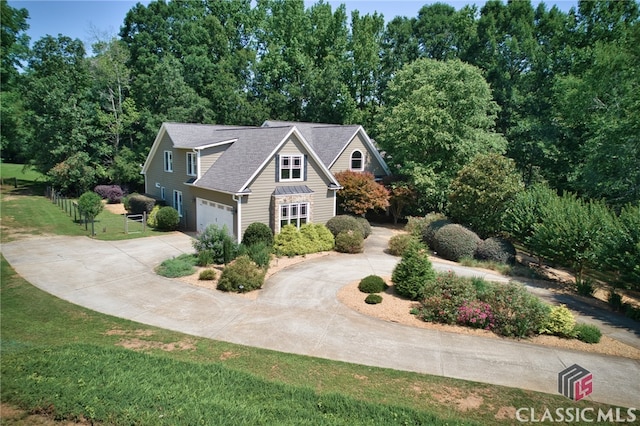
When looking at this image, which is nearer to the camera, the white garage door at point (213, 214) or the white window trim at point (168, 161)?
the white garage door at point (213, 214)

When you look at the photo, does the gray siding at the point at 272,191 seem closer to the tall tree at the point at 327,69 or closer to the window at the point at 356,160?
the window at the point at 356,160

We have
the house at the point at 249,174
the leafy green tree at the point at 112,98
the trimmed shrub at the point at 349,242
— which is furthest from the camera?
the leafy green tree at the point at 112,98

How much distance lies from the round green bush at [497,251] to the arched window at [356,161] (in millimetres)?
13054

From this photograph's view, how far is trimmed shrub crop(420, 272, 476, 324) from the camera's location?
542 inches

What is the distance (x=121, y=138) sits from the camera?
4369 centimetres

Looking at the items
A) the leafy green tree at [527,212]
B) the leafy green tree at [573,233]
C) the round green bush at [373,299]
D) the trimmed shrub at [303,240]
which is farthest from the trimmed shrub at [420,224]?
the round green bush at [373,299]

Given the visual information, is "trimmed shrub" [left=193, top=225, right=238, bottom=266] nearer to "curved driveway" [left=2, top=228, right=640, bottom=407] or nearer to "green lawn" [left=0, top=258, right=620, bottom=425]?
"curved driveway" [left=2, top=228, right=640, bottom=407]

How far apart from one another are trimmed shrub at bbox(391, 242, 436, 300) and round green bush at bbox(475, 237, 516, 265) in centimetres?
754

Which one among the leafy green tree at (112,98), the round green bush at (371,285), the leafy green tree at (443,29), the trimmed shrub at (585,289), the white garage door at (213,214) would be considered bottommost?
the trimmed shrub at (585,289)

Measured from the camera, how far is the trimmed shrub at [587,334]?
12.5m

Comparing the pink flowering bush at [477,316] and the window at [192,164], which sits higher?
the window at [192,164]

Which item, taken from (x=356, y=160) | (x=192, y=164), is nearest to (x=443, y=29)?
(x=356, y=160)

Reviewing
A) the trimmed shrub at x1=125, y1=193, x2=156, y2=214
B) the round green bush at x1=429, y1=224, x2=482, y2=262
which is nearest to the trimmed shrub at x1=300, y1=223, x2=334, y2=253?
the round green bush at x1=429, y1=224, x2=482, y2=262

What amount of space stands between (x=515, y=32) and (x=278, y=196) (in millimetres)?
34022
